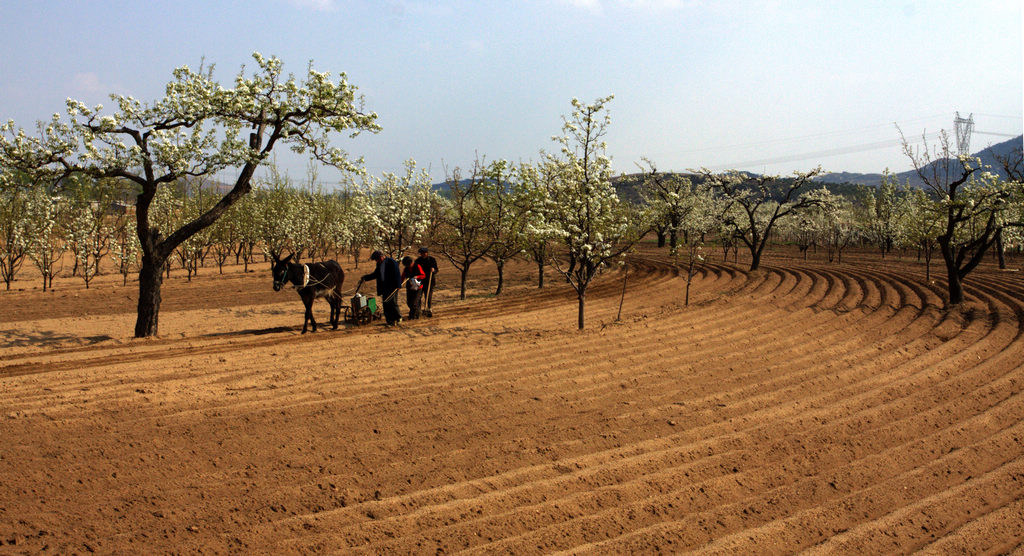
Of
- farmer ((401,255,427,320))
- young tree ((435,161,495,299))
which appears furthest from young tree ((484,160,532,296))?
farmer ((401,255,427,320))

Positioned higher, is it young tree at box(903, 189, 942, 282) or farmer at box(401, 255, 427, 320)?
young tree at box(903, 189, 942, 282)

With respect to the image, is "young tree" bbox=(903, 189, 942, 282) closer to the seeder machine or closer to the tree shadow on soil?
the seeder machine

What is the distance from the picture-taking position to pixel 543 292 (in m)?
21.2

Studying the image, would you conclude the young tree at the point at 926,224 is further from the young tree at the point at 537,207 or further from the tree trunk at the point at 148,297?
the tree trunk at the point at 148,297

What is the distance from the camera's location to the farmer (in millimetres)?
13469

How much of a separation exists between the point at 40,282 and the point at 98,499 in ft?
90.7

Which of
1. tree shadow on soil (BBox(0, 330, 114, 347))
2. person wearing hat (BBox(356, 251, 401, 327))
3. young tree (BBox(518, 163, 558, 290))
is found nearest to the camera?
young tree (BBox(518, 163, 558, 290))

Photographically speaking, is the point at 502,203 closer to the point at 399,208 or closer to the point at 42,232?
the point at 399,208

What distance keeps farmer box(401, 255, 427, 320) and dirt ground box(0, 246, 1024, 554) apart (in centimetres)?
126

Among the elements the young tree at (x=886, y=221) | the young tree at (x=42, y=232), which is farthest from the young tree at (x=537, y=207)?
the young tree at (x=886, y=221)

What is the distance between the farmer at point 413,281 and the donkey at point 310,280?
5.15 ft

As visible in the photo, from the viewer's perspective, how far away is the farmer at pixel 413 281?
13469mm

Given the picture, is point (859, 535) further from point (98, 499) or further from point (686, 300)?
point (686, 300)

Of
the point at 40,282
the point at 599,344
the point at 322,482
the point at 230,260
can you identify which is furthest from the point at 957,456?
the point at 230,260
